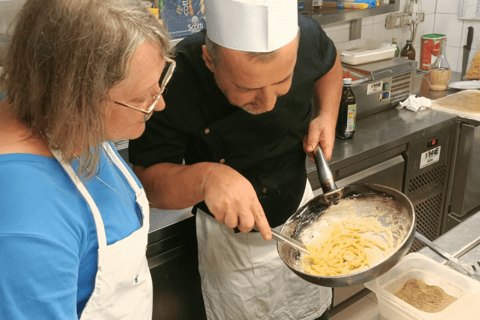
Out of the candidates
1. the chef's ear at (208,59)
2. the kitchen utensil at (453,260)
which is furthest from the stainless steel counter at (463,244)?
the chef's ear at (208,59)

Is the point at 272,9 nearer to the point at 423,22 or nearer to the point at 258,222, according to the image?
the point at 258,222

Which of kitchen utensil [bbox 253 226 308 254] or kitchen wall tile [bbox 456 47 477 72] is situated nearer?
kitchen utensil [bbox 253 226 308 254]

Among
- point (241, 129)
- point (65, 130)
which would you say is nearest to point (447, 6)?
point (241, 129)

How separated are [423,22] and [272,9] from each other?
9.13 feet

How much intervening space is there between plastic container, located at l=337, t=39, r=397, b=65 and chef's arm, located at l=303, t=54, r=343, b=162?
90 cm

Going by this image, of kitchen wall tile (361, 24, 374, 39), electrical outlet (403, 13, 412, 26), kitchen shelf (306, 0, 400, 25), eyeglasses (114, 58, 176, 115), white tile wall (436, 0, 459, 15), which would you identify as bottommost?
kitchen wall tile (361, 24, 374, 39)

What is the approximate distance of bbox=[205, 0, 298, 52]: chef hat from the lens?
100 cm

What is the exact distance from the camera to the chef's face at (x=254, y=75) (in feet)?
3.32

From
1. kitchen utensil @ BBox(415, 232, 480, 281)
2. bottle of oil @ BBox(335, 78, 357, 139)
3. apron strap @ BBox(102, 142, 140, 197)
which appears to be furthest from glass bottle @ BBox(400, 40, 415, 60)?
apron strap @ BBox(102, 142, 140, 197)

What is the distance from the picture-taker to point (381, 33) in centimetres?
314

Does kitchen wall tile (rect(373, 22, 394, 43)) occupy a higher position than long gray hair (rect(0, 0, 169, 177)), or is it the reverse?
long gray hair (rect(0, 0, 169, 177))

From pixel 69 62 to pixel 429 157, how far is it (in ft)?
7.09

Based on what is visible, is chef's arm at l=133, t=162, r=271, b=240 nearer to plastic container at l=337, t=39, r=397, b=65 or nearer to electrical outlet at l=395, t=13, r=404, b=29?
plastic container at l=337, t=39, r=397, b=65

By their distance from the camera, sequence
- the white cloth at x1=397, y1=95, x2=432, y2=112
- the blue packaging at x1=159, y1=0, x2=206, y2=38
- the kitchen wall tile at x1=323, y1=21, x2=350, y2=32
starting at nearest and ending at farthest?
the blue packaging at x1=159, y1=0, x2=206, y2=38 → the white cloth at x1=397, y1=95, x2=432, y2=112 → the kitchen wall tile at x1=323, y1=21, x2=350, y2=32
